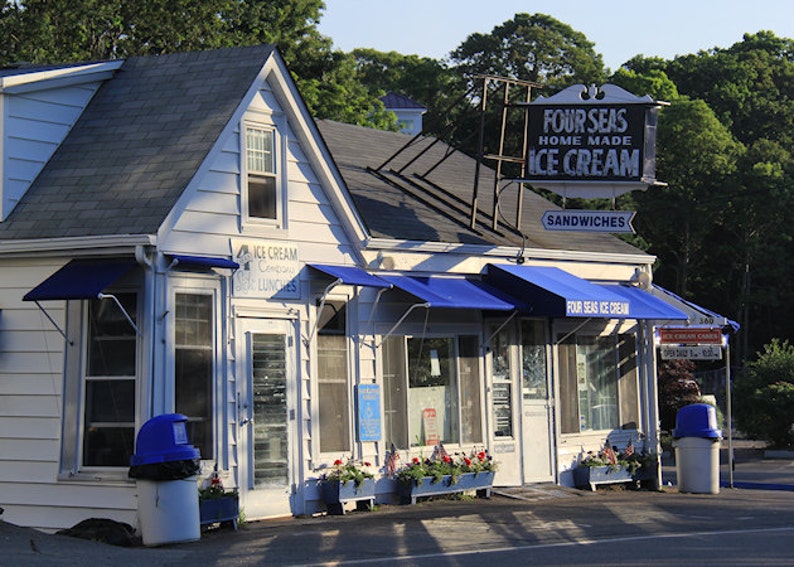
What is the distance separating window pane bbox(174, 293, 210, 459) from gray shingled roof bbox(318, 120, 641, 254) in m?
3.34

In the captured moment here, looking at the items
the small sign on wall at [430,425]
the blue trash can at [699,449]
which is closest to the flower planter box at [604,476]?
the blue trash can at [699,449]

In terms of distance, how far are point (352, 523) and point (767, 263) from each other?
140 ft

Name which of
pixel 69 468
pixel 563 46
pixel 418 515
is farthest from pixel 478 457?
pixel 563 46

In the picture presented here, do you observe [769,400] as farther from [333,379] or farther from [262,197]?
[262,197]

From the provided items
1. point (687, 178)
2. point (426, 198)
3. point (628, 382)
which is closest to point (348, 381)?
point (426, 198)

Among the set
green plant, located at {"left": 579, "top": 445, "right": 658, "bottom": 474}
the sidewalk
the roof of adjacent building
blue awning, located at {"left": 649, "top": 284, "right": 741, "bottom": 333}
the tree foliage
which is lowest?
the sidewalk

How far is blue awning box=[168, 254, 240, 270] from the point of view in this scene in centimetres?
1469

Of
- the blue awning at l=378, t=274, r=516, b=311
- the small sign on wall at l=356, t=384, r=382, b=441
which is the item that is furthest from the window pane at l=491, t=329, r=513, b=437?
the small sign on wall at l=356, t=384, r=382, b=441

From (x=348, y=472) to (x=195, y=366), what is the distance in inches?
110

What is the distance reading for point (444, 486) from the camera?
18.0 meters

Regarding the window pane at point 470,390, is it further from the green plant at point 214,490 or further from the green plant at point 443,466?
the green plant at point 214,490

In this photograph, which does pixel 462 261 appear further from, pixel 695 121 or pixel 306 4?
→ pixel 695 121

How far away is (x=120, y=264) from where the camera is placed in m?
14.6

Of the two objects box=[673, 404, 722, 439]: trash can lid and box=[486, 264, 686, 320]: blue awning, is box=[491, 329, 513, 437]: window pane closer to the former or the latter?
box=[486, 264, 686, 320]: blue awning
